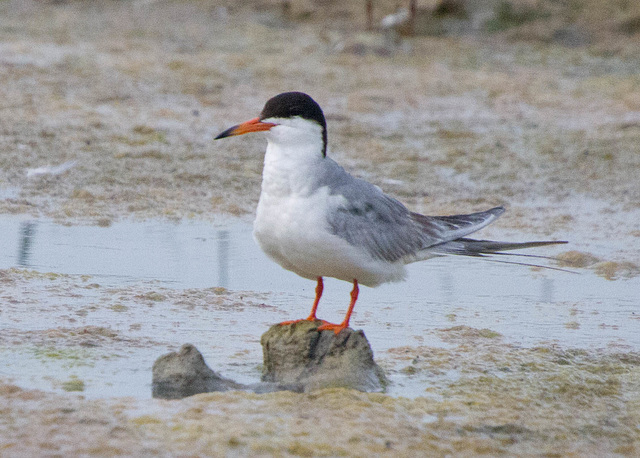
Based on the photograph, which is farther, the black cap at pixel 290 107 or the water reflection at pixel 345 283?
the water reflection at pixel 345 283

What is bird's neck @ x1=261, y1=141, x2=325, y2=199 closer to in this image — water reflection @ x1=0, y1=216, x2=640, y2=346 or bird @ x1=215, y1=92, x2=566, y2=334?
bird @ x1=215, y1=92, x2=566, y2=334

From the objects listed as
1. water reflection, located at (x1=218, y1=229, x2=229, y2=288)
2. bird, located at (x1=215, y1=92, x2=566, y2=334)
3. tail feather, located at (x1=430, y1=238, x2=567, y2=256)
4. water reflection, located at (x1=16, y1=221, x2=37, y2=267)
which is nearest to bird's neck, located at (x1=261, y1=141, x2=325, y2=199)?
bird, located at (x1=215, y1=92, x2=566, y2=334)

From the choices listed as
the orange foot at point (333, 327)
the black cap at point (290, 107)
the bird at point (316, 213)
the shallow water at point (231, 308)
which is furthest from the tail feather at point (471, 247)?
the black cap at point (290, 107)

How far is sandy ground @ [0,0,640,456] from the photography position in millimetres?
3279

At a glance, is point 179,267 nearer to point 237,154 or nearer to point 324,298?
point 324,298

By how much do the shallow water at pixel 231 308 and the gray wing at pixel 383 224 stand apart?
1.35 ft

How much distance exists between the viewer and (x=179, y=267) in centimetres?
523

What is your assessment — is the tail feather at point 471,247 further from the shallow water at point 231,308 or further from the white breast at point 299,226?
the white breast at point 299,226

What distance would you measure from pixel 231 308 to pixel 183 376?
113cm

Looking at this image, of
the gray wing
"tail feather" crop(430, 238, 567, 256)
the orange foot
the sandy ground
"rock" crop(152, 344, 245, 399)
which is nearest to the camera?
the sandy ground

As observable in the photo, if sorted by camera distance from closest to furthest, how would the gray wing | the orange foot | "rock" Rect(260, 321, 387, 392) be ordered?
"rock" Rect(260, 321, 387, 392) < the orange foot < the gray wing

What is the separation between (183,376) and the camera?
3.51 meters

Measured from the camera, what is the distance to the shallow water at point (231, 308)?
3857mm

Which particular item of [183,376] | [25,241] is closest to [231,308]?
[183,376]
